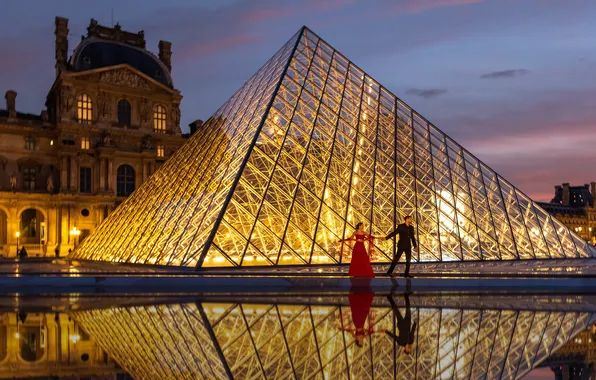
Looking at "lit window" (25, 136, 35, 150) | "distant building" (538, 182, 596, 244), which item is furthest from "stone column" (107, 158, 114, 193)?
"distant building" (538, 182, 596, 244)

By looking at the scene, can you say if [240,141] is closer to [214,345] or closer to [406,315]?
[406,315]

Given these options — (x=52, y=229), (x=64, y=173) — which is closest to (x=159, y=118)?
(x=64, y=173)

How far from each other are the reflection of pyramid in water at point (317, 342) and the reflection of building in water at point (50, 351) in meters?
0.14

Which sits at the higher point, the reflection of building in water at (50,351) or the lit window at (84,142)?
the lit window at (84,142)

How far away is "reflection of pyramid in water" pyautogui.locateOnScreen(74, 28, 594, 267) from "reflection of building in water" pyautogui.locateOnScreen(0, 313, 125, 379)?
7.17 m

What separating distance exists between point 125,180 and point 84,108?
19.3 ft

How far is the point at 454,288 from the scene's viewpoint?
417 inches

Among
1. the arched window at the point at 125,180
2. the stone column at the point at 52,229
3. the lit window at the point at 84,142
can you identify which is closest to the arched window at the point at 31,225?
the stone column at the point at 52,229

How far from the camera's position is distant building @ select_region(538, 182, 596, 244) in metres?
91.2

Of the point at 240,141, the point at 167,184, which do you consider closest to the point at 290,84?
the point at 240,141

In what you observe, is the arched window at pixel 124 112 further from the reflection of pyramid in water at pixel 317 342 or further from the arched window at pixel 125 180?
the reflection of pyramid in water at pixel 317 342

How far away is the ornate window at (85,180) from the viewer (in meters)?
45.0

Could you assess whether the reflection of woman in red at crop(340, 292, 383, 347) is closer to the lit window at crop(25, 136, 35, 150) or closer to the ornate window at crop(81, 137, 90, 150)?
the ornate window at crop(81, 137, 90, 150)

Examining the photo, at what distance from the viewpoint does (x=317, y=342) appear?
5391 millimetres
